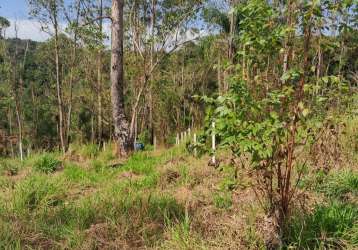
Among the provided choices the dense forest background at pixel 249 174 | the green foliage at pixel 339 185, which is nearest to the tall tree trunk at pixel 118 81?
the dense forest background at pixel 249 174

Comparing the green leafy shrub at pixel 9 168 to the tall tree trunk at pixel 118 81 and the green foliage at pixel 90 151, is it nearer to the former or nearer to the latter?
the green foliage at pixel 90 151

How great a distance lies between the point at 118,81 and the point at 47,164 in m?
2.68

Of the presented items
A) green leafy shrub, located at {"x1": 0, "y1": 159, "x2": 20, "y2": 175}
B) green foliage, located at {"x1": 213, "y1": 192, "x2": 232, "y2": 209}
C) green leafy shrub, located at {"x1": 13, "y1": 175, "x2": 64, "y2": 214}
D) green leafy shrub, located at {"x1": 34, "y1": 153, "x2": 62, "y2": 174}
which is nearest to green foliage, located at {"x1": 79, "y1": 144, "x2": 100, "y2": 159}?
green leafy shrub, located at {"x1": 34, "y1": 153, "x2": 62, "y2": 174}

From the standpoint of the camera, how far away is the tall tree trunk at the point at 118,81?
30.3 ft

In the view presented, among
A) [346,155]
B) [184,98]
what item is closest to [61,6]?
[184,98]

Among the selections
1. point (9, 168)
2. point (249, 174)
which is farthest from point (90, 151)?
point (249, 174)

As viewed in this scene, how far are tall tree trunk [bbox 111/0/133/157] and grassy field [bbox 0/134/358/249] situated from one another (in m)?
3.25

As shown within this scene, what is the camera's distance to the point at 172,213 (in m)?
4.18

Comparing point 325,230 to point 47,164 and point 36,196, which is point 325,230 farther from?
point 47,164

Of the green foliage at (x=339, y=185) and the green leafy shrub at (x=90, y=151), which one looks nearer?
the green foliage at (x=339, y=185)

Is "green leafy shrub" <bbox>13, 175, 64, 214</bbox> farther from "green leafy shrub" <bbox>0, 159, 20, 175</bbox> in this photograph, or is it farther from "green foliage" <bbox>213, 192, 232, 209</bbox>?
"green leafy shrub" <bbox>0, 159, 20, 175</bbox>

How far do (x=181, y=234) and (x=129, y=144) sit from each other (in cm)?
632

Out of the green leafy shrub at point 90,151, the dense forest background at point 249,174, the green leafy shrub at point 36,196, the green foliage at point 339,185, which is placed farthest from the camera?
the green leafy shrub at point 90,151

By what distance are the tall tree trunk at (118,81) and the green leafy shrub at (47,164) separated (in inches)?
74.0
